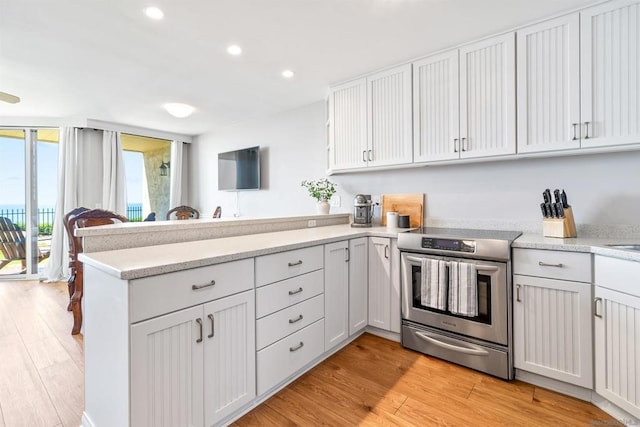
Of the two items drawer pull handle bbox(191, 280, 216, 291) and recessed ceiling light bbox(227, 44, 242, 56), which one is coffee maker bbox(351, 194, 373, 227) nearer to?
recessed ceiling light bbox(227, 44, 242, 56)

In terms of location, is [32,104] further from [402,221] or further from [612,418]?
[612,418]

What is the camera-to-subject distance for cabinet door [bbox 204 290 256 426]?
1.37m

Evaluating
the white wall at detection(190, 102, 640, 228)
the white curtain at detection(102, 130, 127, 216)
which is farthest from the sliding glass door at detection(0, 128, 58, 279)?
the white wall at detection(190, 102, 640, 228)

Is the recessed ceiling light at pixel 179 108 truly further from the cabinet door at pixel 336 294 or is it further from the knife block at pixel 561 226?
the knife block at pixel 561 226

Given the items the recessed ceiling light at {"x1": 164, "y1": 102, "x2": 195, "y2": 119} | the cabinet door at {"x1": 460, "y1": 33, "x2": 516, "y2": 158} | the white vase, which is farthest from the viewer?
the recessed ceiling light at {"x1": 164, "y1": 102, "x2": 195, "y2": 119}

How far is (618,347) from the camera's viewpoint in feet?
4.99

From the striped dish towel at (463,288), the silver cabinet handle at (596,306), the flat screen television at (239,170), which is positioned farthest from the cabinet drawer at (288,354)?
the flat screen television at (239,170)

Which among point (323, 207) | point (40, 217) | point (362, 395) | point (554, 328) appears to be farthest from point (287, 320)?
point (40, 217)

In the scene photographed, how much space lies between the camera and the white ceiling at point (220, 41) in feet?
6.34

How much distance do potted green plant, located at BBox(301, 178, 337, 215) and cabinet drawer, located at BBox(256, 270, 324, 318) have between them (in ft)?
4.40

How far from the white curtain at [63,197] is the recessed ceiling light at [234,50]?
12.0ft

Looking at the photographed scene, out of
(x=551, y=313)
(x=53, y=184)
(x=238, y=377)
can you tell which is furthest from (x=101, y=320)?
(x=53, y=184)

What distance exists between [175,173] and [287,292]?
4772mm

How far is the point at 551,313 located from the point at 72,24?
3697 millimetres
